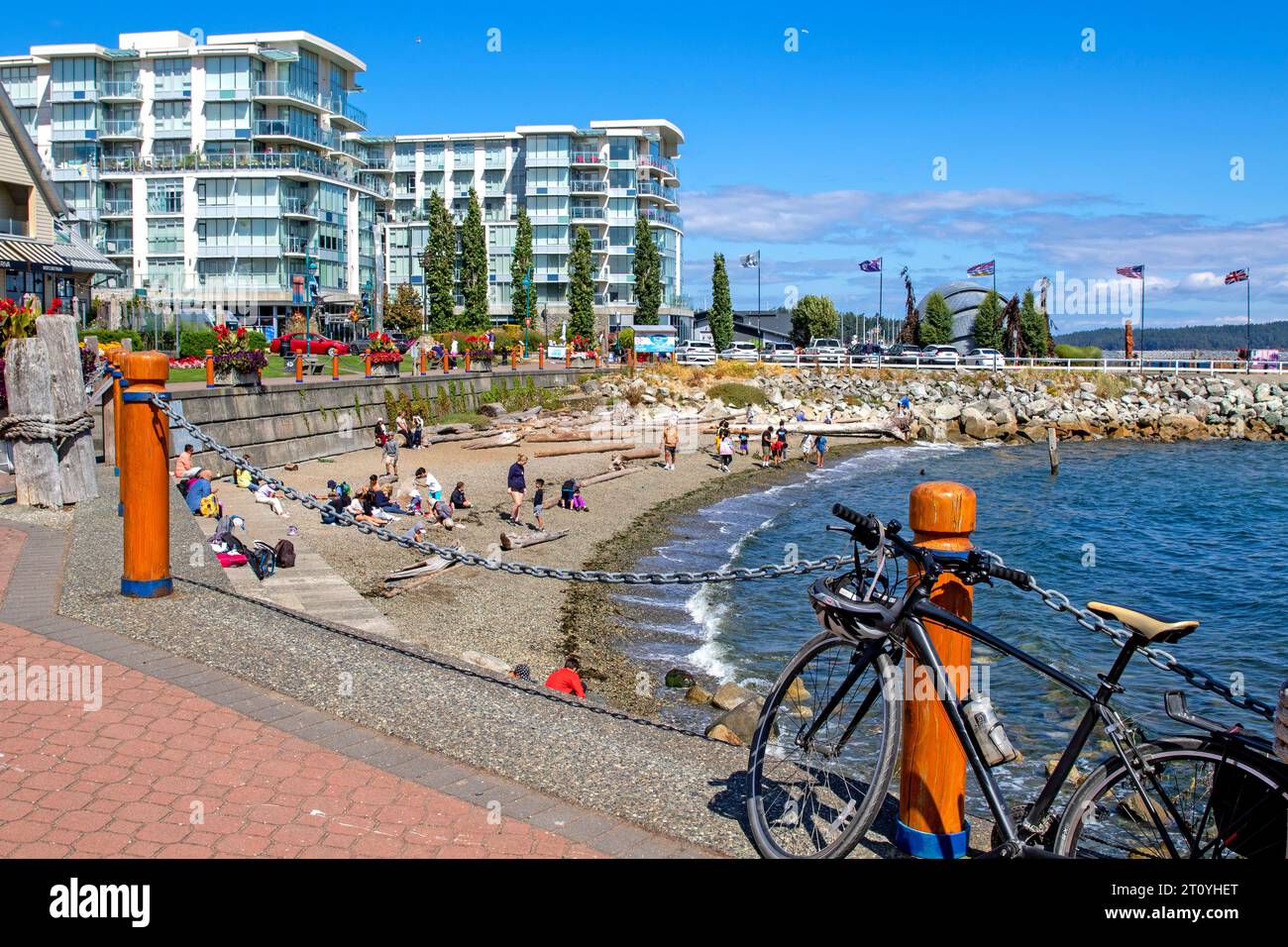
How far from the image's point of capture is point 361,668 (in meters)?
7.03

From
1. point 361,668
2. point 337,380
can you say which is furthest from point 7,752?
point 337,380

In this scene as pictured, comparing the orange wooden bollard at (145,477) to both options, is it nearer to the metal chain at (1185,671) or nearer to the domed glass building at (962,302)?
the metal chain at (1185,671)

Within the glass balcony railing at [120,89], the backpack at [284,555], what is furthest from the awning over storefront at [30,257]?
the glass balcony railing at [120,89]

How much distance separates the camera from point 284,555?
15633mm

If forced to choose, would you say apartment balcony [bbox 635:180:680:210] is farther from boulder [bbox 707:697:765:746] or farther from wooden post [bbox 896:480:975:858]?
wooden post [bbox 896:480:975:858]

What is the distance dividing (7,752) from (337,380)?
97.7 ft

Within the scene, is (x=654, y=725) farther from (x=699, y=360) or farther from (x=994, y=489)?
(x=699, y=360)

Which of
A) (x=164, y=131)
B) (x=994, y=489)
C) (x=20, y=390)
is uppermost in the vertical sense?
(x=164, y=131)

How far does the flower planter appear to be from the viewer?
27750 mm

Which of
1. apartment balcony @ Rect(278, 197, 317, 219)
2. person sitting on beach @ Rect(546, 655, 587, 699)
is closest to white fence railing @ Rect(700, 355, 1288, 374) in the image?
apartment balcony @ Rect(278, 197, 317, 219)

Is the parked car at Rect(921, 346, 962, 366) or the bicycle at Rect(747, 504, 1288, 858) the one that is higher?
the parked car at Rect(921, 346, 962, 366)

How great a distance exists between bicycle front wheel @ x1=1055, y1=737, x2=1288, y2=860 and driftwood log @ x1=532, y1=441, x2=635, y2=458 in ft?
108

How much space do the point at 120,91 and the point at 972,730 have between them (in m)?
81.6
